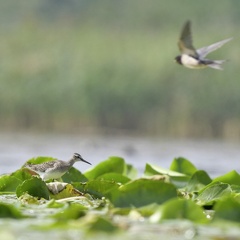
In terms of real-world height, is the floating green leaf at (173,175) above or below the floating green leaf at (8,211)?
below

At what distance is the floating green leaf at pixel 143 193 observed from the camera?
5734 mm

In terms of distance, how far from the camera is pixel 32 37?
38.6 meters

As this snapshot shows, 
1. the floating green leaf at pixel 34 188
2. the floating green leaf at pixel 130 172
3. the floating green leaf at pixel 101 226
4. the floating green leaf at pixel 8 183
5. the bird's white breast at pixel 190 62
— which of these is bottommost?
the floating green leaf at pixel 130 172

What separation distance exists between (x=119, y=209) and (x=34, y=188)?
114 cm

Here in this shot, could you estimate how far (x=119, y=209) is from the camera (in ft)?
18.4

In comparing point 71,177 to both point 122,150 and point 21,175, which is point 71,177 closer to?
point 21,175

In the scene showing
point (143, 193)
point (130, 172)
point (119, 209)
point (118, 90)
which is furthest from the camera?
point (118, 90)

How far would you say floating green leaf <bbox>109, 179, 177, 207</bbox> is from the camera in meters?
5.73

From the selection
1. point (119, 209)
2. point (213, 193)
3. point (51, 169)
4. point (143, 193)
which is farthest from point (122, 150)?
point (119, 209)

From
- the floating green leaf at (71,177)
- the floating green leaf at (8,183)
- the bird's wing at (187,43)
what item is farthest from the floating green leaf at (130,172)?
the floating green leaf at (8,183)

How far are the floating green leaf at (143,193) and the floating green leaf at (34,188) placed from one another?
90cm

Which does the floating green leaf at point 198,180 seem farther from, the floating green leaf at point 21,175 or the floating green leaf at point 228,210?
the floating green leaf at point 228,210

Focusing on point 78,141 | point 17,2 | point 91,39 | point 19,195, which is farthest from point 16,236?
point 17,2

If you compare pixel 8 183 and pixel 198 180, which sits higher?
pixel 8 183
